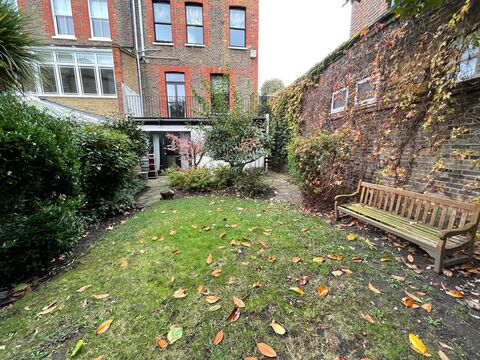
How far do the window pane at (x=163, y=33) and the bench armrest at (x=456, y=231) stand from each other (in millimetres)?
14438

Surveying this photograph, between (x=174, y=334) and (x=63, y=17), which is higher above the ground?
(x=63, y=17)

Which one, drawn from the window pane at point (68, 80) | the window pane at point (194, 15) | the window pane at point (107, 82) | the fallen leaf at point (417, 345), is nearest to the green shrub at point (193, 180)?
the fallen leaf at point (417, 345)

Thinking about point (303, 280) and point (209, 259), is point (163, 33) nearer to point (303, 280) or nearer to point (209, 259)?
point (209, 259)

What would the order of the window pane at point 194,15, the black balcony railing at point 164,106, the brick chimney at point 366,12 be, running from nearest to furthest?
the brick chimney at point 366,12
the window pane at point 194,15
the black balcony railing at point 164,106

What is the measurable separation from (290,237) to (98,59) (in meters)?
13.4

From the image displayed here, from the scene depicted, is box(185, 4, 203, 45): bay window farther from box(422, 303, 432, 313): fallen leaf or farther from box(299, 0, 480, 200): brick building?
box(422, 303, 432, 313): fallen leaf

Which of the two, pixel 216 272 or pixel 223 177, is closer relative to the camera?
pixel 216 272

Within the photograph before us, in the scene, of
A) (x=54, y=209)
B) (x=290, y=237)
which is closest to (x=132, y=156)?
(x=54, y=209)

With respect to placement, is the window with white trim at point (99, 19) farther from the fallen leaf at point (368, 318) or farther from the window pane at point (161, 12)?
the fallen leaf at point (368, 318)

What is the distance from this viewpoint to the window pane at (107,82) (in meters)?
11.2

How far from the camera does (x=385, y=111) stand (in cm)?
439

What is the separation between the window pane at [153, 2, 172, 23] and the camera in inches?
460

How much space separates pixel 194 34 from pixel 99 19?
494 centimetres

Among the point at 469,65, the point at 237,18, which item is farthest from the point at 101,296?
the point at 237,18
